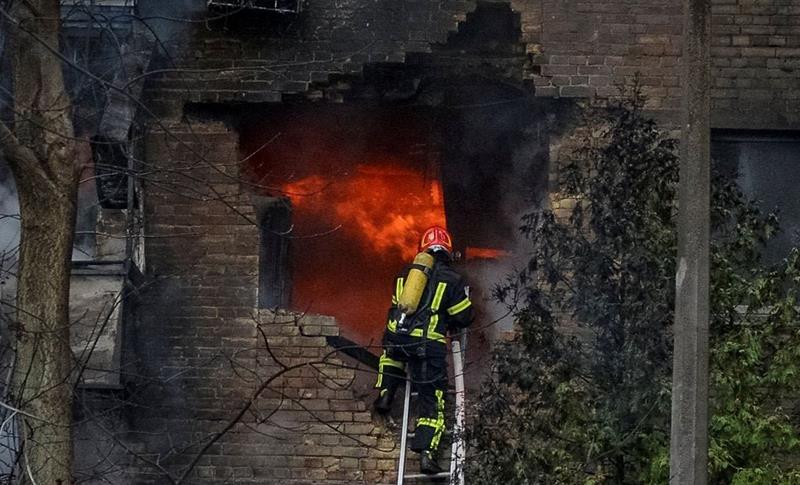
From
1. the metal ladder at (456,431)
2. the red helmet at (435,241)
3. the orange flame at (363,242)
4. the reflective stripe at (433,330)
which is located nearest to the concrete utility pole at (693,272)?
the metal ladder at (456,431)

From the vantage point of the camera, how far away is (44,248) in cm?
759

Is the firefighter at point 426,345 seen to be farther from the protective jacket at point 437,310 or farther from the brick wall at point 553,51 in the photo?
the brick wall at point 553,51

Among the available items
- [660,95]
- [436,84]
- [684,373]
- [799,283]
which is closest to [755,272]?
[799,283]

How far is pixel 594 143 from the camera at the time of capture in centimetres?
995

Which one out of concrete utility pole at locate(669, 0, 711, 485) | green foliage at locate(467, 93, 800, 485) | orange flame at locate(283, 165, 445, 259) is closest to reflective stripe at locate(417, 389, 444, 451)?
green foliage at locate(467, 93, 800, 485)

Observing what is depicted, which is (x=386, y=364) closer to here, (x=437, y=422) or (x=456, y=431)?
(x=437, y=422)

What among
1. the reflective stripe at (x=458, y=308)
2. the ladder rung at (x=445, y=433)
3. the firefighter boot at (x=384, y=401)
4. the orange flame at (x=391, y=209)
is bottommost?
the ladder rung at (x=445, y=433)

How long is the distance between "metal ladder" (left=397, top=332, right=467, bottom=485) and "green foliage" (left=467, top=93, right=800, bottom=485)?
359 millimetres

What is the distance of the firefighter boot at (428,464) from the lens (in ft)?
33.9

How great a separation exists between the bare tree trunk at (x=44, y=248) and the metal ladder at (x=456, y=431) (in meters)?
2.68

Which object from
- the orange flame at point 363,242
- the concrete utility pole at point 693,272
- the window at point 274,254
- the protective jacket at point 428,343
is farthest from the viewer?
the orange flame at point 363,242

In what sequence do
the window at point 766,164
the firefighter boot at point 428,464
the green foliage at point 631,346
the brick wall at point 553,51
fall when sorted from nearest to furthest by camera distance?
the green foliage at point 631,346 → the firefighter boot at point 428,464 → the brick wall at point 553,51 → the window at point 766,164

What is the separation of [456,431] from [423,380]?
1.04 metres

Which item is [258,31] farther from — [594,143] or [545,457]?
[545,457]
